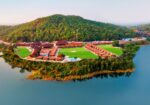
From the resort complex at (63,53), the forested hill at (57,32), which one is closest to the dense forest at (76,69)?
the resort complex at (63,53)

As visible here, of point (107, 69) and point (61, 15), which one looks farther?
point (61, 15)

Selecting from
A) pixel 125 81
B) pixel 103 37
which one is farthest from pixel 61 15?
pixel 125 81

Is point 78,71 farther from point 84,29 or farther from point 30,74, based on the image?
point 84,29

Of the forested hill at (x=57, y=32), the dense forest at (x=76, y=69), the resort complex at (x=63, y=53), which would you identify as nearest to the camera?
the dense forest at (x=76, y=69)

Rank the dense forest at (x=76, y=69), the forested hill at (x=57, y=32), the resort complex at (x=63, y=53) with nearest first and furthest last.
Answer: the dense forest at (x=76, y=69) < the resort complex at (x=63, y=53) < the forested hill at (x=57, y=32)

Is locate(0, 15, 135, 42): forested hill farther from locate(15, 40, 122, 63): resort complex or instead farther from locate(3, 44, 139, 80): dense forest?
locate(3, 44, 139, 80): dense forest

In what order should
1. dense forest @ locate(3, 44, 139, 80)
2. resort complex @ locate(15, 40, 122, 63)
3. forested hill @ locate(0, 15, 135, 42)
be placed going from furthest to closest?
1. forested hill @ locate(0, 15, 135, 42)
2. resort complex @ locate(15, 40, 122, 63)
3. dense forest @ locate(3, 44, 139, 80)

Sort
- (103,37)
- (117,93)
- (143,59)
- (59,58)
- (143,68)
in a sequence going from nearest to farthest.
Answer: (117,93)
(143,68)
(59,58)
(143,59)
(103,37)

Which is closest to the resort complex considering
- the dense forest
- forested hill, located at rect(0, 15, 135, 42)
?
the dense forest

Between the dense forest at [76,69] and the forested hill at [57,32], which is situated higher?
the forested hill at [57,32]

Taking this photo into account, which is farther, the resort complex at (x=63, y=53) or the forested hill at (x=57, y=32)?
the forested hill at (x=57, y=32)

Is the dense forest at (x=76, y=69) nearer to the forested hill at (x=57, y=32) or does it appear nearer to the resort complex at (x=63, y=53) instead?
the resort complex at (x=63, y=53)
